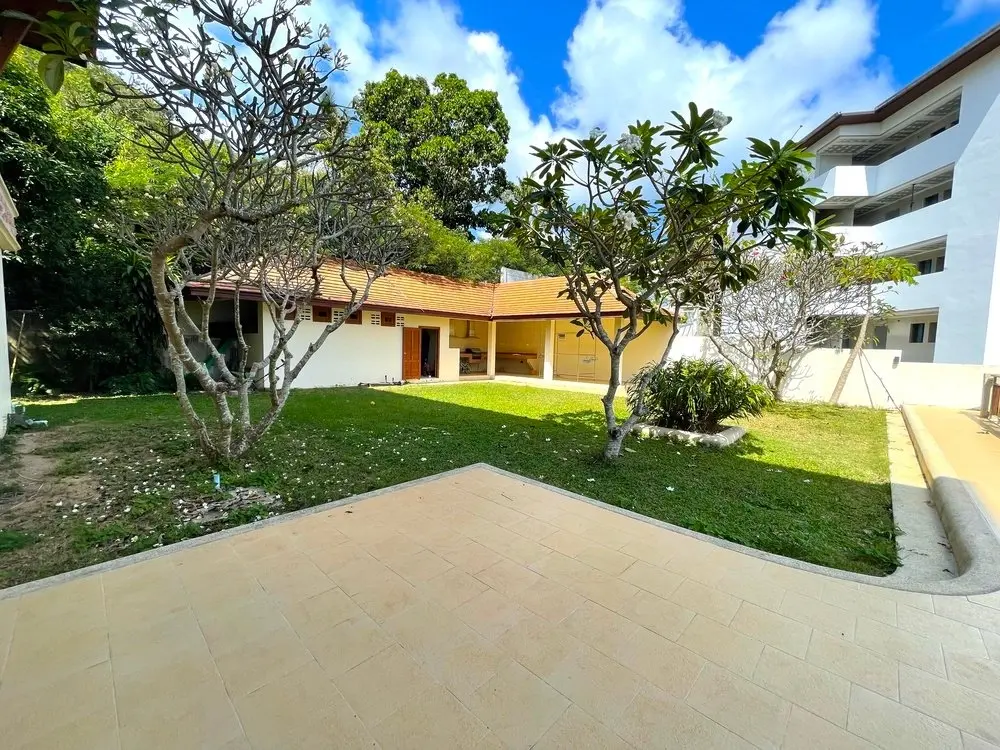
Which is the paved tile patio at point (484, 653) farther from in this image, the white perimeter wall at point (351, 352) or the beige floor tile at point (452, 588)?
the white perimeter wall at point (351, 352)

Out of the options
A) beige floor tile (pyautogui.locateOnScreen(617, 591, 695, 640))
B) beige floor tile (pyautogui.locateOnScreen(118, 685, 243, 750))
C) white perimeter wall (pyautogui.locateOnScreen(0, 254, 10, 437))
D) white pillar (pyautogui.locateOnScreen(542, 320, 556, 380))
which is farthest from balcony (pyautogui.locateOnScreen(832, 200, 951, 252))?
white perimeter wall (pyautogui.locateOnScreen(0, 254, 10, 437))

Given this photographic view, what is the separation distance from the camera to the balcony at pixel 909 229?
1498cm

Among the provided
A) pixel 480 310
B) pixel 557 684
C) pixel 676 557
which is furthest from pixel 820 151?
pixel 557 684

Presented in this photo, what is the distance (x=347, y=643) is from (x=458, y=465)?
11.2ft

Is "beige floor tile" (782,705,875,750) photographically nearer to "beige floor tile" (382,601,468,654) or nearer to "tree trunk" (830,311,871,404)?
"beige floor tile" (382,601,468,654)

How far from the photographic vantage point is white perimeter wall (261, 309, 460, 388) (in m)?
12.6

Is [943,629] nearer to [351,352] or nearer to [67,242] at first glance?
[351,352]

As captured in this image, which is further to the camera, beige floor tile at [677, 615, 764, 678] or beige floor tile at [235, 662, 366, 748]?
beige floor tile at [677, 615, 764, 678]

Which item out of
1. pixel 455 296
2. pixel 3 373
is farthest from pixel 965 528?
pixel 455 296

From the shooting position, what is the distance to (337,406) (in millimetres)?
9750

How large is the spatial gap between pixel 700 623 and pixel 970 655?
4.25 ft

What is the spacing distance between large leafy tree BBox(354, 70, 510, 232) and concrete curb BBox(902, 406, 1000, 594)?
20044 mm

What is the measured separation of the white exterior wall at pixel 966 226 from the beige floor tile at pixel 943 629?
16.8 meters

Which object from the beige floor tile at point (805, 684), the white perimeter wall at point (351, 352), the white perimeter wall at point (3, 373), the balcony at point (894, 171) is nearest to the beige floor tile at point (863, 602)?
the beige floor tile at point (805, 684)
